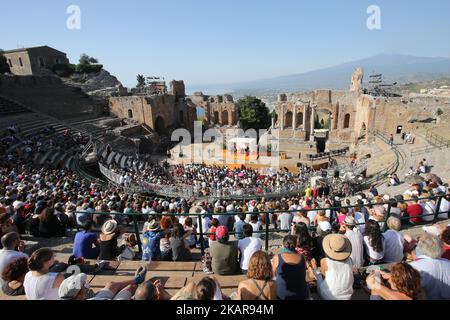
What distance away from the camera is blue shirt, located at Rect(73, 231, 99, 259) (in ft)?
17.4

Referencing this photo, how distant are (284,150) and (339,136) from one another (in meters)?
8.72

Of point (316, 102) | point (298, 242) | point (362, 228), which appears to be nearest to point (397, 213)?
point (362, 228)

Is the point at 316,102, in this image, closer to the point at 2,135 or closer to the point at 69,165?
the point at 69,165

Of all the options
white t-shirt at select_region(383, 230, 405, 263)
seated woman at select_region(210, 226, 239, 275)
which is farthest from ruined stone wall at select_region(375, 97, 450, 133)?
seated woman at select_region(210, 226, 239, 275)

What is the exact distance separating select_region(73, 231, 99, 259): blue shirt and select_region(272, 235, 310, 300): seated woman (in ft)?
12.5

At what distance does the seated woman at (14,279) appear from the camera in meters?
3.94

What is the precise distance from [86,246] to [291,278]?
413cm

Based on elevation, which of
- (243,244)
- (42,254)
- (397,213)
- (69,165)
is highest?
(42,254)

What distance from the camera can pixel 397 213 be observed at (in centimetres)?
659

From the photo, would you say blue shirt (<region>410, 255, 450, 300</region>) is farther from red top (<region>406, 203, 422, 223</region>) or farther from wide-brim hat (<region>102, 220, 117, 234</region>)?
wide-brim hat (<region>102, 220, 117, 234</region>)

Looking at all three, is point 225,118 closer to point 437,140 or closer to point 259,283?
point 437,140

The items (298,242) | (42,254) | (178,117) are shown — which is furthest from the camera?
(178,117)

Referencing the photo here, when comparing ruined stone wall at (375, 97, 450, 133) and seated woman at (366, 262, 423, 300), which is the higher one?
seated woman at (366, 262, 423, 300)

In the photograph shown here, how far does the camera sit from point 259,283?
3.34 meters
